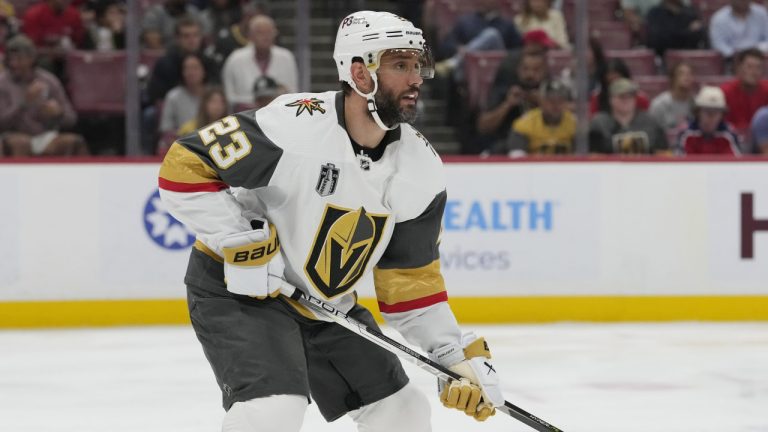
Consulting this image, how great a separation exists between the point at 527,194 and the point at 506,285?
1.55ft

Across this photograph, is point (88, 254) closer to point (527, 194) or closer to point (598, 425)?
point (527, 194)

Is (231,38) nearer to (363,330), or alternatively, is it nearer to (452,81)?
(452,81)

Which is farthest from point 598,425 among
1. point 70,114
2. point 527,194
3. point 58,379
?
point 70,114

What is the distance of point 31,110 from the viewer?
6.96 meters

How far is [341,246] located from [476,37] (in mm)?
4906

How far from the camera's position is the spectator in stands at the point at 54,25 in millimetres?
7648

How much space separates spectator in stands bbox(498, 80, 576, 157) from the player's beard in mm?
4128

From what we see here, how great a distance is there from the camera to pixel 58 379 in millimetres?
5133

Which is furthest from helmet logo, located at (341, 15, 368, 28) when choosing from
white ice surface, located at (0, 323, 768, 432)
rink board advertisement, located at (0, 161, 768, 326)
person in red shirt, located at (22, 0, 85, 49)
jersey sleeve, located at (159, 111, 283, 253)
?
person in red shirt, located at (22, 0, 85, 49)

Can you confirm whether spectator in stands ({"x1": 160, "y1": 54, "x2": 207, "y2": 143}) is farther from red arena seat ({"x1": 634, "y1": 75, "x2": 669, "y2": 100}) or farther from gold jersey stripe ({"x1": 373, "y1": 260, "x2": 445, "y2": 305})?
gold jersey stripe ({"x1": 373, "y1": 260, "x2": 445, "y2": 305})

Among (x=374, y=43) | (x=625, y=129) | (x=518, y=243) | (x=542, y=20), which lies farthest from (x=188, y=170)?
(x=542, y=20)

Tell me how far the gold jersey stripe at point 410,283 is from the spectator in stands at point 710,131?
172 inches

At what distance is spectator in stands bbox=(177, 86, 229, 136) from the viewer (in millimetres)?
6914

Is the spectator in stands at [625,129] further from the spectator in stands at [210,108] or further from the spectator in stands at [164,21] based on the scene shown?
the spectator in stands at [164,21]
